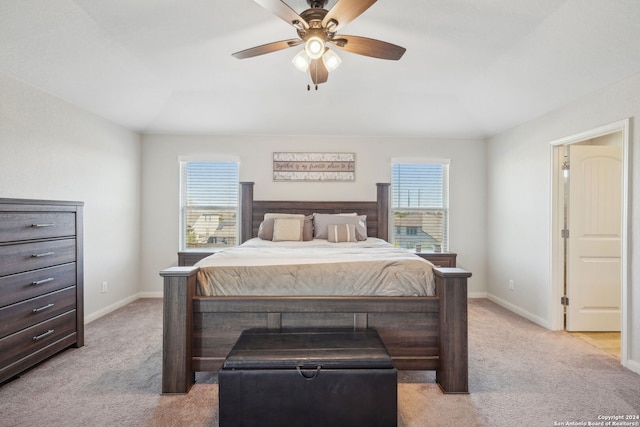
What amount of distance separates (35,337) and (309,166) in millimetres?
3396

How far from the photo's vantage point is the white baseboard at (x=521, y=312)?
3.47 meters

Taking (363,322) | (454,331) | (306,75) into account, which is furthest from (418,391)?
(306,75)

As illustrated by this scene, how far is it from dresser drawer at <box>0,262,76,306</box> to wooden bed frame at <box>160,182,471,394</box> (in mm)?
1250

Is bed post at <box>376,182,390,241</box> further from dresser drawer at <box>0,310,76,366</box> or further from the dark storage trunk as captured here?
dresser drawer at <box>0,310,76,366</box>

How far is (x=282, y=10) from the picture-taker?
183cm

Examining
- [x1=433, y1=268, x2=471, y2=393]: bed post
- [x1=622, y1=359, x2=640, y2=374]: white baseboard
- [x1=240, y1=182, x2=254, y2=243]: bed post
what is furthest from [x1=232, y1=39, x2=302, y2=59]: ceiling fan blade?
[x1=622, y1=359, x2=640, y2=374]: white baseboard

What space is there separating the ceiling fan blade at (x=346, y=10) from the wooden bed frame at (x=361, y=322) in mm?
1683

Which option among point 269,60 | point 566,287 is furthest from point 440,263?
point 269,60

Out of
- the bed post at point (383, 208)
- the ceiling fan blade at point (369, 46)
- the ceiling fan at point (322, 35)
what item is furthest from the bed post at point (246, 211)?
the ceiling fan blade at point (369, 46)

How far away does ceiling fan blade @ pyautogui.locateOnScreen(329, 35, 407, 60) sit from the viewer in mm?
2131

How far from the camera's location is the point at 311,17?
6.89ft

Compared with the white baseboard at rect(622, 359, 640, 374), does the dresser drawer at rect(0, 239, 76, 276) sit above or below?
above

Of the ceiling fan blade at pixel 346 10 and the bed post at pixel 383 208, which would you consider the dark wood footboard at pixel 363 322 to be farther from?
the bed post at pixel 383 208

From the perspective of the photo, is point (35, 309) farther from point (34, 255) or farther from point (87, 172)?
point (87, 172)
